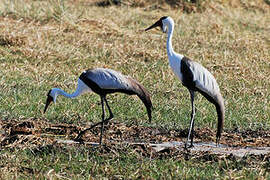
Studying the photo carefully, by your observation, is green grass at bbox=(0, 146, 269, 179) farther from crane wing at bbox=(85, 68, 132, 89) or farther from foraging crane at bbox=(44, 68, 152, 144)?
crane wing at bbox=(85, 68, 132, 89)

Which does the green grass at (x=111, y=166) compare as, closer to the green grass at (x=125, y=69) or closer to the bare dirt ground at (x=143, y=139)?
the green grass at (x=125, y=69)

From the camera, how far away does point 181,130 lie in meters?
6.96

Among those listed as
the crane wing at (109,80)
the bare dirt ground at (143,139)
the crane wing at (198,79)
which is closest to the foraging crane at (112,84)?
the crane wing at (109,80)

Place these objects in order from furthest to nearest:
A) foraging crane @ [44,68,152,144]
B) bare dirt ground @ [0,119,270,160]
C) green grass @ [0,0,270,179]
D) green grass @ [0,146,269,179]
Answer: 1. foraging crane @ [44,68,152,144]
2. bare dirt ground @ [0,119,270,160]
3. green grass @ [0,0,270,179]
4. green grass @ [0,146,269,179]

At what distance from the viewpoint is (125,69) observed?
9852mm

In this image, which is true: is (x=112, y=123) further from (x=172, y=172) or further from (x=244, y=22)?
(x=244, y=22)

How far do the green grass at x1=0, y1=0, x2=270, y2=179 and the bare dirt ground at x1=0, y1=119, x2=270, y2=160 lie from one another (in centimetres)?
20

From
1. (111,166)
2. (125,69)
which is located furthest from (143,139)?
(125,69)

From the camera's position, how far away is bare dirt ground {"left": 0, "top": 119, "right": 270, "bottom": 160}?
6.00 metres

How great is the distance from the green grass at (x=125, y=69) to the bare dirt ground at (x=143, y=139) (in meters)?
0.20

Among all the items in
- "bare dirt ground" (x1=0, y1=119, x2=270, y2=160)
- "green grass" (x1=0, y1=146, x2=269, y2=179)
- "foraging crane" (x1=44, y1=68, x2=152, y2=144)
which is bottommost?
"bare dirt ground" (x1=0, y1=119, x2=270, y2=160)

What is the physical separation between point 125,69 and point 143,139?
10.9 ft

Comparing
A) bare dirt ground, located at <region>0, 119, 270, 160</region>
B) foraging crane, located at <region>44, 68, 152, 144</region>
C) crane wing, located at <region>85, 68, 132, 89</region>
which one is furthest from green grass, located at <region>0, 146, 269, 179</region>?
crane wing, located at <region>85, 68, 132, 89</region>

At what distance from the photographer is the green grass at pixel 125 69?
218 inches
